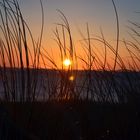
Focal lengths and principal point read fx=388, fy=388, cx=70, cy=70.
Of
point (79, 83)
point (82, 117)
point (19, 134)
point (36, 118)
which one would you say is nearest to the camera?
point (19, 134)

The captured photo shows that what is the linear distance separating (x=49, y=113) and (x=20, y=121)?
226 mm

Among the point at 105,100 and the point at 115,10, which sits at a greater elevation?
the point at 115,10

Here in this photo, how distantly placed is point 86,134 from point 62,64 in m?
0.51

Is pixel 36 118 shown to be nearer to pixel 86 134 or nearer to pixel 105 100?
pixel 86 134

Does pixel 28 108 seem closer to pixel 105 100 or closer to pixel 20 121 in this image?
pixel 20 121

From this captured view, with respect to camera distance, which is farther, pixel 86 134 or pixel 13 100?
pixel 86 134

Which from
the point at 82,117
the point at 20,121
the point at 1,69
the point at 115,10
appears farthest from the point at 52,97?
the point at 115,10

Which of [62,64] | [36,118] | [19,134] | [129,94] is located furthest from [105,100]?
[19,134]

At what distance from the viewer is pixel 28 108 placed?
64.8 inches

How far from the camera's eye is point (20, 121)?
1.57 meters

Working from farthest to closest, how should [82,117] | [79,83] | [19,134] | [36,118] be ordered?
[79,83] → [82,117] → [36,118] → [19,134]

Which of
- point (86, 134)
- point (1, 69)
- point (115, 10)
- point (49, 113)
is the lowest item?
point (86, 134)

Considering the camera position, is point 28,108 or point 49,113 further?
point 49,113

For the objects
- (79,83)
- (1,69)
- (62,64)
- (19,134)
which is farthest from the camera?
(79,83)
